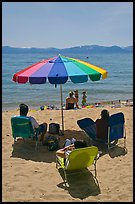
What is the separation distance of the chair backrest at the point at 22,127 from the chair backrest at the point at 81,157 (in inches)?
74.7

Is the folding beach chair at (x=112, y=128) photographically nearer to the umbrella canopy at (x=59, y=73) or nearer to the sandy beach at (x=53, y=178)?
the sandy beach at (x=53, y=178)

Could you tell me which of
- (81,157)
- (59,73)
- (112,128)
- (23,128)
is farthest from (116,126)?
(23,128)

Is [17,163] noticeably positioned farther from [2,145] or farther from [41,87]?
[41,87]

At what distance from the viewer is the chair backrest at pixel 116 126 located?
285 inches

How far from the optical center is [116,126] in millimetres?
7371

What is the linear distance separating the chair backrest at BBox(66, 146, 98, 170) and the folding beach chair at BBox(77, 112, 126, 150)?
160 cm

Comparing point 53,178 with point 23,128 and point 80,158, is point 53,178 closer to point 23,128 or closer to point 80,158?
point 80,158

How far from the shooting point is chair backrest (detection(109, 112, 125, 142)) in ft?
23.8

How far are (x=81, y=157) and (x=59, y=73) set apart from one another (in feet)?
7.72

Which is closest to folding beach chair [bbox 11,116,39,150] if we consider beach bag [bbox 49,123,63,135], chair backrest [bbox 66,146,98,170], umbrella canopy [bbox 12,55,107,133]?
umbrella canopy [bbox 12,55,107,133]

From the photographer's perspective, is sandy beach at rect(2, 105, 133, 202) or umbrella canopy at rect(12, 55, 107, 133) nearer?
sandy beach at rect(2, 105, 133, 202)

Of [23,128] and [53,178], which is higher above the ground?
[23,128]

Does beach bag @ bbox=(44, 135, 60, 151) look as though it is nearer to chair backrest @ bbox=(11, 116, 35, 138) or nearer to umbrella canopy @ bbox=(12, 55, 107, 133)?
chair backrest @ bbox=(11, 116, 35, 138)

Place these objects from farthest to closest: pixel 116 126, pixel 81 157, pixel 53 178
A: pixel 116 126 → pixel 53 178 → pixel 81 157
